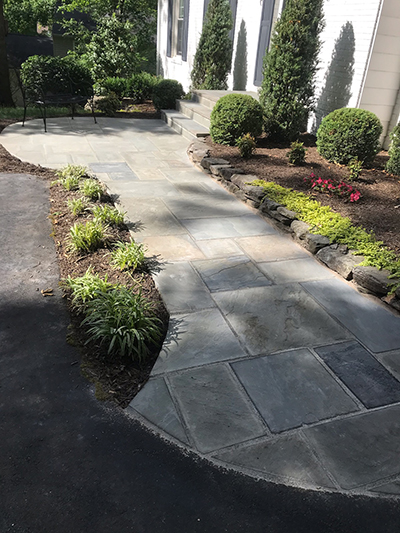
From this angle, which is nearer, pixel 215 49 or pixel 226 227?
pixel 226 227

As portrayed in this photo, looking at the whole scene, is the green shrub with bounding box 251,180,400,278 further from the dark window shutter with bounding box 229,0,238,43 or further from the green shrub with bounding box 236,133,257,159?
the dark window shutter with bounding box 229,0,238,43

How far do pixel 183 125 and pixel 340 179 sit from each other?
14.9 ft

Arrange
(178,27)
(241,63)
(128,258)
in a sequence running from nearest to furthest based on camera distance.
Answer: (128,258) → (241,63) → (178,27)

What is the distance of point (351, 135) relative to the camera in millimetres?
6199

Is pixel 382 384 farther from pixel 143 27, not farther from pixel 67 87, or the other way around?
pixel 143 27

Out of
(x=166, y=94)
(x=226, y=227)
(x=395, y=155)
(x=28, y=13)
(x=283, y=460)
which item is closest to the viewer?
(x=283, y=460)

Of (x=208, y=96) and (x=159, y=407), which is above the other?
(x=208, y=96)

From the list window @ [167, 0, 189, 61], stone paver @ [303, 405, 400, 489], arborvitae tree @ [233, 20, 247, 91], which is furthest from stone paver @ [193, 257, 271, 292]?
window @ [167, 0, 189, 61]

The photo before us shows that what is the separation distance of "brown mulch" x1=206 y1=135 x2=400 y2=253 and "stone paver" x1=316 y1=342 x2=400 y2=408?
1556 mm

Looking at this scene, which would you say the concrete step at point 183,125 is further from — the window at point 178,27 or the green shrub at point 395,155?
the window at point 178,27

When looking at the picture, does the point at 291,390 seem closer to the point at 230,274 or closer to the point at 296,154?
the point at 230,274

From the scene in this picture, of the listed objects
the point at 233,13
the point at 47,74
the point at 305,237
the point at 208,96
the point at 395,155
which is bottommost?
the point at 305,237

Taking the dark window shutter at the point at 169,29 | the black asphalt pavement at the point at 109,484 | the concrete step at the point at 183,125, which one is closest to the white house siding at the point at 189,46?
the dark window shutter at the point at 169,29

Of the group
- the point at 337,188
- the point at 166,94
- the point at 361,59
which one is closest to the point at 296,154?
the point at 337,188
